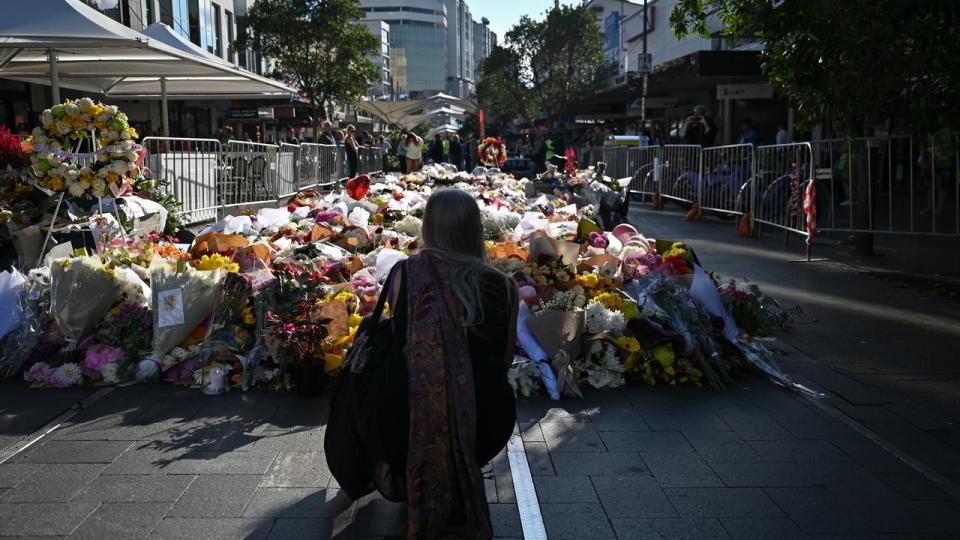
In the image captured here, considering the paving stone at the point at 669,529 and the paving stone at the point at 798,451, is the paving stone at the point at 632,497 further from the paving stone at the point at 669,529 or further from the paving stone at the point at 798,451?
the paving stone at the point at 798,451

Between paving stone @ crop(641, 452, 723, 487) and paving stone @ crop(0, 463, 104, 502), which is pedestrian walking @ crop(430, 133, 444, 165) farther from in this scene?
Answer: paving stone @ crop(0, 463, 104, 502)

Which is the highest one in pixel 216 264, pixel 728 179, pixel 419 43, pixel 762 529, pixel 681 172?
pixel 419 43

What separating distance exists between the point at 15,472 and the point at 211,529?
1327 millimetres

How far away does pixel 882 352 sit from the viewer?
673cm

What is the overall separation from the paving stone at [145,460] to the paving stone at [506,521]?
1663mm

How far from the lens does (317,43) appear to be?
36.1m

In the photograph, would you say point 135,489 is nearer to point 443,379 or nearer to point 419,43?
point 443,379

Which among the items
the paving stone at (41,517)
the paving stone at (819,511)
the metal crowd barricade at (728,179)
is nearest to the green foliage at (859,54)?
the metal crowd barricade at (728,179)

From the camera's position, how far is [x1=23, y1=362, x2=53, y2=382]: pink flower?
5929 mm

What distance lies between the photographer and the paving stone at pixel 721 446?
4.57m

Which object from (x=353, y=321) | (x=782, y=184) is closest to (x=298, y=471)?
(x=353, y=321)

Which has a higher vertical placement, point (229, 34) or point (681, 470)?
point (229, 34)

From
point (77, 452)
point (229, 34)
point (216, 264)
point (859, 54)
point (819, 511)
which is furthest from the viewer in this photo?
point (229, 34)

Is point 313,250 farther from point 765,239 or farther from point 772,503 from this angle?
point 765,239
